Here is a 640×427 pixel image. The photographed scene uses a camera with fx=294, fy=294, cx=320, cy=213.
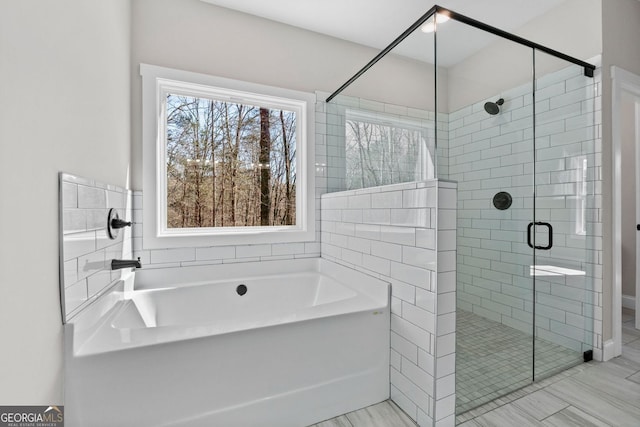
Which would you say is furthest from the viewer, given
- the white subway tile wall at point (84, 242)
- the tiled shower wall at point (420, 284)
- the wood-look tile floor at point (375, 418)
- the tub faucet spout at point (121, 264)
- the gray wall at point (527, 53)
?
the gray wall at point (527, 53)

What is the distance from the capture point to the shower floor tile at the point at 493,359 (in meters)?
1.56

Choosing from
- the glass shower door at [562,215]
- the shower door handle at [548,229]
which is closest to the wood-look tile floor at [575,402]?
the glass shower door at [562,215]

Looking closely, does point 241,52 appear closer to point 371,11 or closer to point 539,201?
point 371,11

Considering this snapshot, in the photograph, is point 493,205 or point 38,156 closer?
point 38,156

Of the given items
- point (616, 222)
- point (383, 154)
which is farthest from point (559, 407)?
point (383, 154)

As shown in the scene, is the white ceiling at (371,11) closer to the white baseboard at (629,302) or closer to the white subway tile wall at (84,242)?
the white subway tile wall at (84,242)

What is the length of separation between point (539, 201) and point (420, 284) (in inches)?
46.6

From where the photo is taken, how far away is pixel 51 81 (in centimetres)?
105

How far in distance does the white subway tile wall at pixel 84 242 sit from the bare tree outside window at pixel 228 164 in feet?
2.11

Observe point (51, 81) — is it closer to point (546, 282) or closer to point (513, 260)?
point (513, 260)

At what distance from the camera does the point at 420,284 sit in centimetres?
150

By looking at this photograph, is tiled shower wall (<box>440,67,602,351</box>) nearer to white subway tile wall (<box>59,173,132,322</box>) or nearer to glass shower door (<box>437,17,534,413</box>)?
glass shower door (<box>437,17,534,413</box>)

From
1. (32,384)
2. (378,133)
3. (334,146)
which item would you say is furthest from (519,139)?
(32,384)

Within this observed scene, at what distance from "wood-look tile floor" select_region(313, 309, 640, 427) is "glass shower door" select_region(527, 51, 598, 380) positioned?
0.16 m
